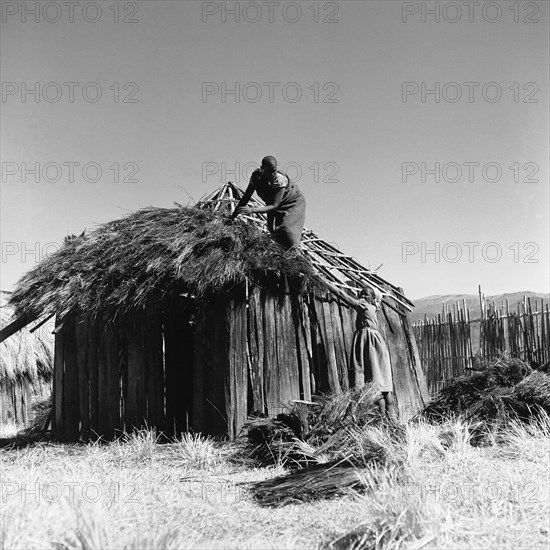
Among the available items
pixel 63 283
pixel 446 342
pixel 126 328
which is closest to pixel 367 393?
pixel 126 328

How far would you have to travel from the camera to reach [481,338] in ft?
41.7

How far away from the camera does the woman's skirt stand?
835cm

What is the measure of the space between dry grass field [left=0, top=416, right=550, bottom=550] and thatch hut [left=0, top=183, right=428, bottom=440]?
1244 mm

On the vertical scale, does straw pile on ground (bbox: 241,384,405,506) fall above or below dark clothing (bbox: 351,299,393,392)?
below

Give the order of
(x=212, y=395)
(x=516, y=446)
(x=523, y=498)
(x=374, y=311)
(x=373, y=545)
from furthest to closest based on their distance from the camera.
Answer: (x=374, y=311)
(x=212, y=395)
(x=516, y=446)
(x=523, y=498)
(x=373, y=545)

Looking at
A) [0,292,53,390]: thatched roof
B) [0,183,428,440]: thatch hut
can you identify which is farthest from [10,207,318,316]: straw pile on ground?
[0,292,53,390]: thatched roof

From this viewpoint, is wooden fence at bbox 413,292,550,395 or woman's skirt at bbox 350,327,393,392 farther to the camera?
wooden fence at bbox 413,292,550,395

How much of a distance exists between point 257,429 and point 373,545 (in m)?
3.33

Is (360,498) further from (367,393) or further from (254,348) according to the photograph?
(254,348)

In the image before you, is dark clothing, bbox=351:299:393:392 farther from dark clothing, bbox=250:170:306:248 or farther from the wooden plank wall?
dark clothing, bbox=250:170:306:248

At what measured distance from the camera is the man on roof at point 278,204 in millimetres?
8578

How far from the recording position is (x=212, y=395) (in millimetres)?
8133

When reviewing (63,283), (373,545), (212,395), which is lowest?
(373,545)

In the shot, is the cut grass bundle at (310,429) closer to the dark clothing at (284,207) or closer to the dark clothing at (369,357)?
the dark clothing at (369,357)
